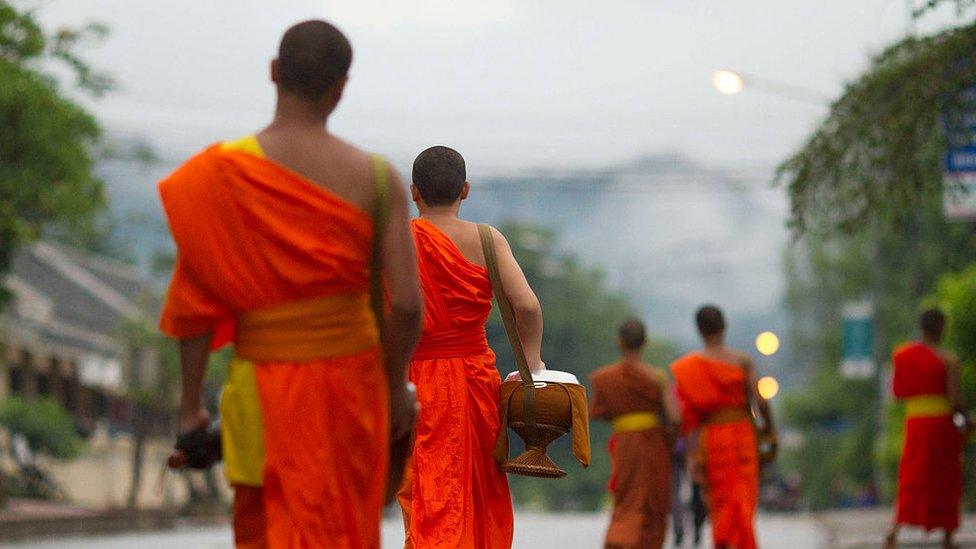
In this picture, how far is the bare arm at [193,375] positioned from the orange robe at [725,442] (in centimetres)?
692

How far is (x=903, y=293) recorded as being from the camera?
→ 4450 centimetres

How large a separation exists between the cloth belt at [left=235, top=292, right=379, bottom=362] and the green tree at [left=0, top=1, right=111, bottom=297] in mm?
16212

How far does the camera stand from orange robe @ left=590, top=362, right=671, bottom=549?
11703mm

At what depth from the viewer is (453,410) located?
7.38 meters

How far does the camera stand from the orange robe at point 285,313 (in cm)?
472

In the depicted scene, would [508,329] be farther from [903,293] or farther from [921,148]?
[903,293]

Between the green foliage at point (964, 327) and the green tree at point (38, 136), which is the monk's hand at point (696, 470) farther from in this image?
the green tree at point (38, 136)

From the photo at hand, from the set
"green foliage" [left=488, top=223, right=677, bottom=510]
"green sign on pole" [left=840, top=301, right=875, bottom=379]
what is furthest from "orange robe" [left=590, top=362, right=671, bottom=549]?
"green foliage" [left=488, top=223, right=677, bottom=510]


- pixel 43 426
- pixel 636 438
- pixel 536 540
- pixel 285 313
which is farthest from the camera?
pixel 43 426

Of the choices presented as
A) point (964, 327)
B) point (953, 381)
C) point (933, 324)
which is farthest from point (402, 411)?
point (964, 327)

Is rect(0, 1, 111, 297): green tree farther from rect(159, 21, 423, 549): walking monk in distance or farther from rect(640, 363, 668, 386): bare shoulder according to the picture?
rect(159, 21, 423, 549): walking monk in distance

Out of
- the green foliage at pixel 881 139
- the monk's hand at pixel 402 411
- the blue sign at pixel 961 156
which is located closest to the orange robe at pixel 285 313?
the monk's hand at pixel 402 411

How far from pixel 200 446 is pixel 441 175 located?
2854mm

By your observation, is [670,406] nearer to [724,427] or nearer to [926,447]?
[724,427]
